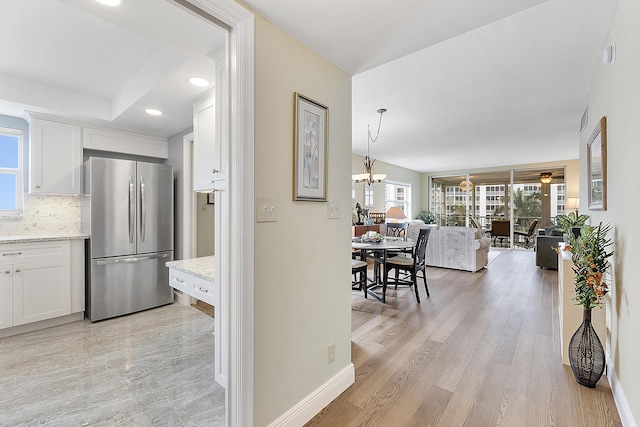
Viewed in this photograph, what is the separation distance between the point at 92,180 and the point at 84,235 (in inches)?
25.1

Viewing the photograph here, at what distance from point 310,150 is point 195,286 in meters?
1.29

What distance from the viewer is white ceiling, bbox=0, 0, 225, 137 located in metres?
1.59

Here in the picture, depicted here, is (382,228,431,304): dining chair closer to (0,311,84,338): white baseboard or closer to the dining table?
the dining table

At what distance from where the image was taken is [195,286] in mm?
2096

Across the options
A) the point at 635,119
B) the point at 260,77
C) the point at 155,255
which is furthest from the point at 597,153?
the point at 155,255

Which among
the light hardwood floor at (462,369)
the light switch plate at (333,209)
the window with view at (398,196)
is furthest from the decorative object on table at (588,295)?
the window with view at (398,196)

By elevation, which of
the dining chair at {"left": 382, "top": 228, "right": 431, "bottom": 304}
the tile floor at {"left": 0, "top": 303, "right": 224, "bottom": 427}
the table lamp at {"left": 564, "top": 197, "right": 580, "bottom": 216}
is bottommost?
the tile floor at {"left": 0, "top": 303, "right": 224, "bottom": 427}

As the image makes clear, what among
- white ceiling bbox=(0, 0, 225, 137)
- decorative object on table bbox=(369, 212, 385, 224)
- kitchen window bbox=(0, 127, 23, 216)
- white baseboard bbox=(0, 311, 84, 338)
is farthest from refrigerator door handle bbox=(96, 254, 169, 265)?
decorative object on table bbox=(369, 212, 385, 224)

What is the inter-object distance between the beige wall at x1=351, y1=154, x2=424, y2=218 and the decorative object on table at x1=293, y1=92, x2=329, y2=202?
439 centimetres

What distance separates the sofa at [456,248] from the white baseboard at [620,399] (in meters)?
3.31

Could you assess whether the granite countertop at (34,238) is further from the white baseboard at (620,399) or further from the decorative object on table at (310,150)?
the white baseboard at (620,399)

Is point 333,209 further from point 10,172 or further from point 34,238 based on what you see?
point 10,172

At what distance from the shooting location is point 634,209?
1521 mm

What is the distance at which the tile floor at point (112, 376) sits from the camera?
178 cm
